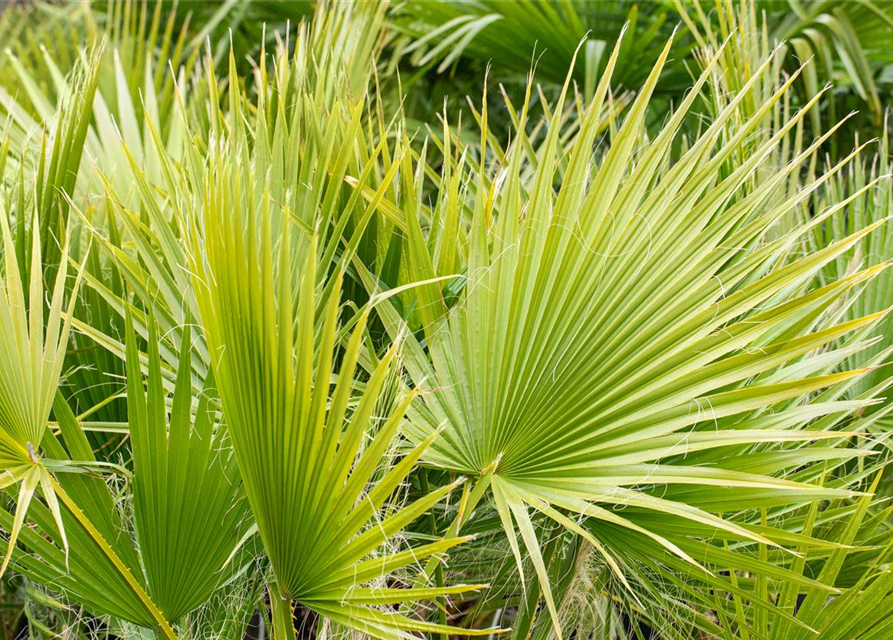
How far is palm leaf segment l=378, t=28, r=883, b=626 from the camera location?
2.51 feet

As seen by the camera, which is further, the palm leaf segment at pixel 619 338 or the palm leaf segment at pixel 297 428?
the palm leaf segment at pixel 619 338

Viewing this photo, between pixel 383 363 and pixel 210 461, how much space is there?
0.92 feet

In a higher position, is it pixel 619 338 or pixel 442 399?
pixel 619 338

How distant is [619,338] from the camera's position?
0.80 meters

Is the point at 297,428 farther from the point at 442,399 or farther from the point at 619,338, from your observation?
the point at 619,338

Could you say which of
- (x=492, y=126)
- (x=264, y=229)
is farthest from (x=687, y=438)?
(x=492, y=126)

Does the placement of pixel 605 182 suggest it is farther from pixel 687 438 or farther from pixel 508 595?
pixel 508 595

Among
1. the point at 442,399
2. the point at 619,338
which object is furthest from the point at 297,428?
the point at 619,338

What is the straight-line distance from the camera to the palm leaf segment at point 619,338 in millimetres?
766

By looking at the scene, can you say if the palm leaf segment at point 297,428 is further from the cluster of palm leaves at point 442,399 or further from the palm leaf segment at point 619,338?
the palm leaf segment at point 619,338

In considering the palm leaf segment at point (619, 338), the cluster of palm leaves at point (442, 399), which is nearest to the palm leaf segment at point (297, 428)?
the cluster of palm leaves at point (442, 399)

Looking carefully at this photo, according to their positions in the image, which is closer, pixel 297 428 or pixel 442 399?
pixel 297 428

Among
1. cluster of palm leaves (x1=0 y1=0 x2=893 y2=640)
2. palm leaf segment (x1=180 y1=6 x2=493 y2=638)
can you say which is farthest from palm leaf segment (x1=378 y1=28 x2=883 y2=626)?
palm leaf segment (x1=180 y1=6 x2=493 y2=638)

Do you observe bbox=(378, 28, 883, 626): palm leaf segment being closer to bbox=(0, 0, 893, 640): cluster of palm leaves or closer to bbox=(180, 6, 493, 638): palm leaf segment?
bbox=(0, 0, 893, 640): cluster of palm leaves
